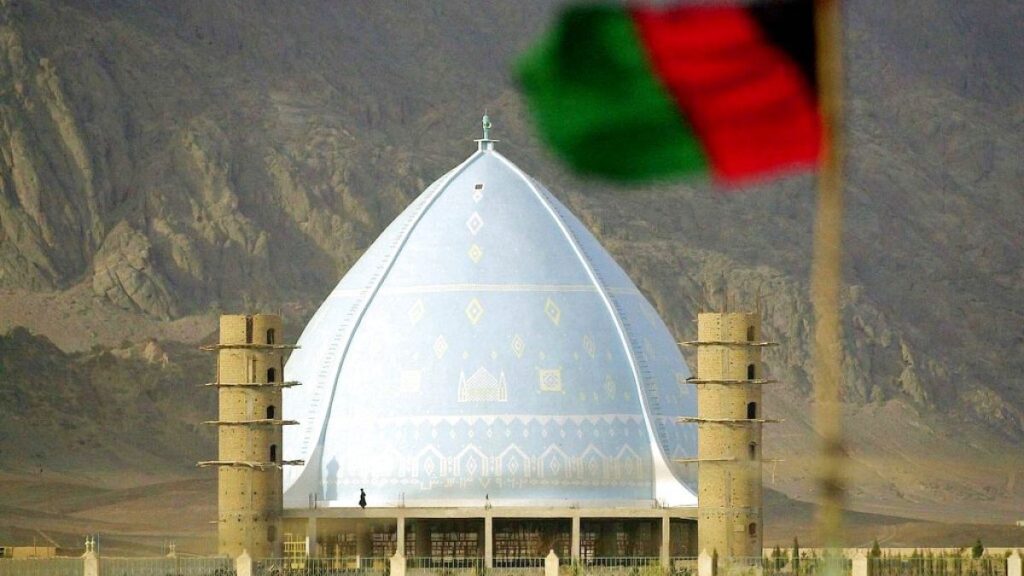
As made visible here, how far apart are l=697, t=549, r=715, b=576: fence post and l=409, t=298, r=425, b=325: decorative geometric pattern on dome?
8553 millimetres

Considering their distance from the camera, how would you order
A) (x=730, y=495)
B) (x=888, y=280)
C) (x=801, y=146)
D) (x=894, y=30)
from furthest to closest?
(x=894, y=30)
(x=888, y=280)
(x=730, y=495)
(x=801, y=146)

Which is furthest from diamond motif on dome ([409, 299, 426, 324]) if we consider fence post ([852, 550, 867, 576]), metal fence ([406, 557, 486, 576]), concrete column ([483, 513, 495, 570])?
fence post ([852, 550, 867, 576])

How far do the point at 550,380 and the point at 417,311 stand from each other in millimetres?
2981

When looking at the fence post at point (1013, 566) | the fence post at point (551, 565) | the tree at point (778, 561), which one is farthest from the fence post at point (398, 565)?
the fence post at point (1013, 566)

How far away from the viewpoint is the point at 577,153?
37.1 ft

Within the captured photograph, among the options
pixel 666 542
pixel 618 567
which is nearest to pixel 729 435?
pixel 666 542

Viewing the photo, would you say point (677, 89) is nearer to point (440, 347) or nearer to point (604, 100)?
point (604, 100)

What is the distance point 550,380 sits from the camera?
50688 mm

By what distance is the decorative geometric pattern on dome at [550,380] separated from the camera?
50.7 meters

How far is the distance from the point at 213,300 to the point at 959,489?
1057 inches

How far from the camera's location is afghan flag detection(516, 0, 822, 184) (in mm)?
11125

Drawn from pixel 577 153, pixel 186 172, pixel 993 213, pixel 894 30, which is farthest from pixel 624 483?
pixel 894 30

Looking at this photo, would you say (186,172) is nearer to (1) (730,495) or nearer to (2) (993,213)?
(2) (993,213)

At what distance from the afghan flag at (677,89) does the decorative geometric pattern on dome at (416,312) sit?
132 ft
